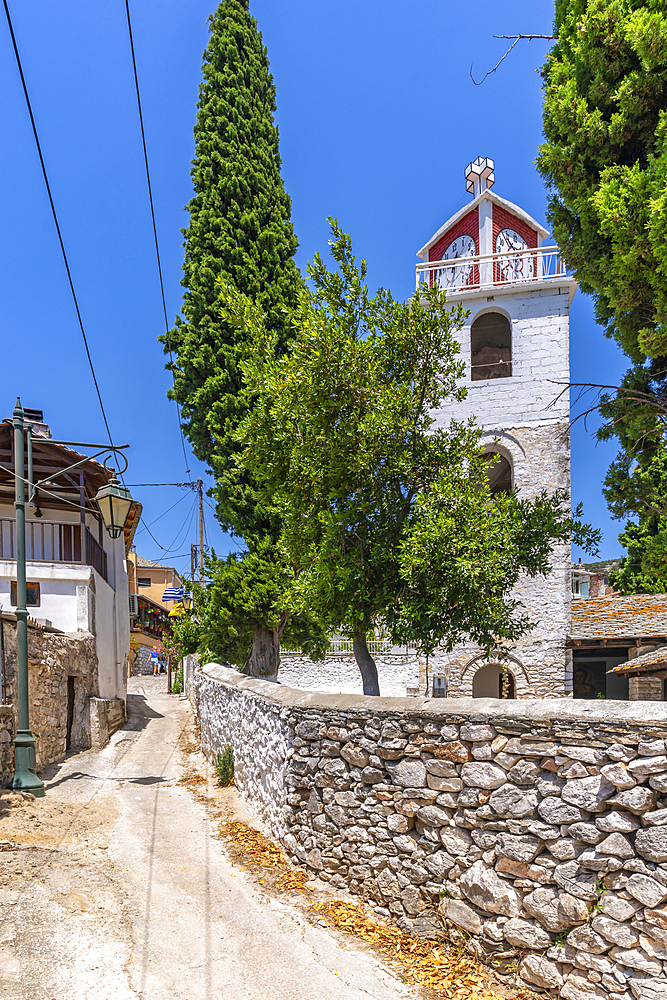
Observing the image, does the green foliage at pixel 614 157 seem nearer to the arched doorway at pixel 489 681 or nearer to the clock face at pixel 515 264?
the clock face at pixel 515 264

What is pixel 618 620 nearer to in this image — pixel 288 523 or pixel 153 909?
pixel 288 523

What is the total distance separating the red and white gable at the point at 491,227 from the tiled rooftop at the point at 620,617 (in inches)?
386

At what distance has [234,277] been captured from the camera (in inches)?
479

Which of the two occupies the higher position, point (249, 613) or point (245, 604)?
point (245, 604)

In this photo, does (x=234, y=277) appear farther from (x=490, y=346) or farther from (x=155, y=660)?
(x=155, y=660)

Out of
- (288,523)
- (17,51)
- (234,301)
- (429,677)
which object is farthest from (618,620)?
A: (17,51)

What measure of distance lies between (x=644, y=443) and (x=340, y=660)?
42.4ft

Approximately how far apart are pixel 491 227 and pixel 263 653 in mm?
13029

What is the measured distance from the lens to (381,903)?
5234 mm

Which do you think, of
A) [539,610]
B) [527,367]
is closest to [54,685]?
[539,610]

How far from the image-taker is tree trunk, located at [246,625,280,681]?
461 inches

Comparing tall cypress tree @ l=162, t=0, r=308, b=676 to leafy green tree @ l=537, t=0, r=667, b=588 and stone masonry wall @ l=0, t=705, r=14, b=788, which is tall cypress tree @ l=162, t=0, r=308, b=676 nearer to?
stone masonry wall @ l=0, t=705, r=14, b=788

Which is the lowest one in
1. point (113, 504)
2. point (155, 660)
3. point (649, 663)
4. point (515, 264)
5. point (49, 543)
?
point (155, 660)

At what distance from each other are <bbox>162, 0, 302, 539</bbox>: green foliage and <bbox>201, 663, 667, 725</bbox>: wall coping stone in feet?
18.9
